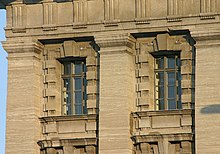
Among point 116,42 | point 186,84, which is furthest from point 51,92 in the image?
point 186,84

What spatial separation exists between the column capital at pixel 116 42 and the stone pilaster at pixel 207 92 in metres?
2.77

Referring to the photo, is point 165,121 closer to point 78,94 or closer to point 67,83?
point 78,94

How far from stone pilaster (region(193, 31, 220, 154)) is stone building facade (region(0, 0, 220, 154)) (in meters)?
0.04

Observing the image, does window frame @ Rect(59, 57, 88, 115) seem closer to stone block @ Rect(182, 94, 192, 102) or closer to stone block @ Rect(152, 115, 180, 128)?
stone block @ Rect(152, 115, 180, 128)

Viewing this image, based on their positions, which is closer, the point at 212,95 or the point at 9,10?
the point at 212,95

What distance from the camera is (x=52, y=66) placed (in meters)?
61.8

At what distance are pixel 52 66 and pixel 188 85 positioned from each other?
584 centimetres

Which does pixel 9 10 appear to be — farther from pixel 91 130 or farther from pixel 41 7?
pixel 91 130

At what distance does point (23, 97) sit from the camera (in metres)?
61.8

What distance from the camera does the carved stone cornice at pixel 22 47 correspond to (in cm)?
6194

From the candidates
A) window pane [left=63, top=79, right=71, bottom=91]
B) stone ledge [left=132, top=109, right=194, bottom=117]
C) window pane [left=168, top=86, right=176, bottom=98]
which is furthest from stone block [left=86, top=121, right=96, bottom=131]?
window pane [left=168, top=86, right=176, bottom=98]

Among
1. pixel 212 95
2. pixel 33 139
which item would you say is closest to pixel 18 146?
pixel 33 139

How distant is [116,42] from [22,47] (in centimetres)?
407

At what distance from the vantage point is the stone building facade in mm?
59469
